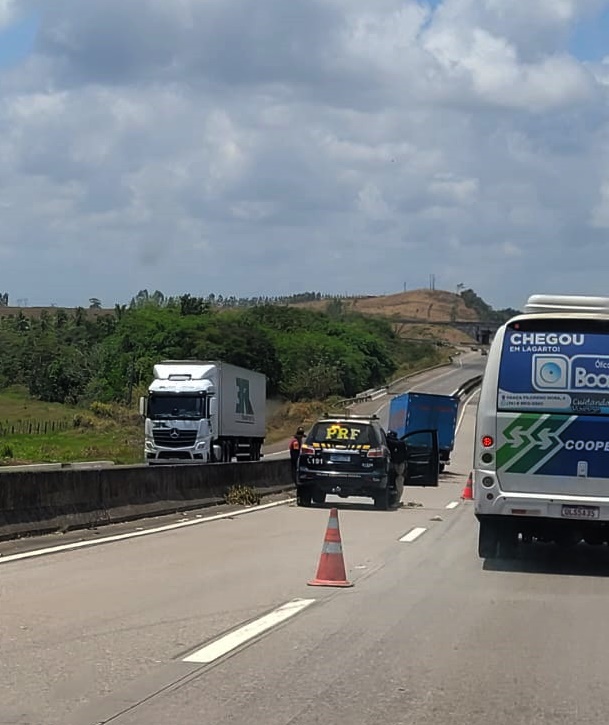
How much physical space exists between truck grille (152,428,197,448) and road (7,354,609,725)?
24.7 meters

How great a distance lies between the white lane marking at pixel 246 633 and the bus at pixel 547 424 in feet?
11.5

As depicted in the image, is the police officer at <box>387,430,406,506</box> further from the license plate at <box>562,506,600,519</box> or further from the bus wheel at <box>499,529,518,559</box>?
the license plate at <box>562,506,600,519</box>

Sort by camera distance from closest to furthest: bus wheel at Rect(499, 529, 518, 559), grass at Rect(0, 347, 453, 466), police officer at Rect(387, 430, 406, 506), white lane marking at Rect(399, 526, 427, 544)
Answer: bus wheel at Rect(499, 529, 518, 559) → white lane marking at Rect(399, 526, 427, 544) → police officer at Rect(387, 430, 406, 506) → grass at Rect(0, 347, 453, 466)

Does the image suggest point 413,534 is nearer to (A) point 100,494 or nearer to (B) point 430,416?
(A) point 100,494

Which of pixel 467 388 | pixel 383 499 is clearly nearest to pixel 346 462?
pixel 383 499

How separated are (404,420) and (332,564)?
34291 millimetres

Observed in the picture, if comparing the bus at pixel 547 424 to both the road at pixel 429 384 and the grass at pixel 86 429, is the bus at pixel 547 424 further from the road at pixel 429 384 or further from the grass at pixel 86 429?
the road at pixel 429 384

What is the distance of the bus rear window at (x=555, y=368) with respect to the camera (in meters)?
13.5

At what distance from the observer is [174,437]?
40.8 meters

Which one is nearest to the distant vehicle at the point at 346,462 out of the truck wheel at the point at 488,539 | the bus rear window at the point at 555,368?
the truck wheel at the point at 488,539

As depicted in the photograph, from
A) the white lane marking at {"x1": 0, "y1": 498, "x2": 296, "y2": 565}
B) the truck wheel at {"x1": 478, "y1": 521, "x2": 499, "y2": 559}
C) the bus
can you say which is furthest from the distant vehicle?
the bus

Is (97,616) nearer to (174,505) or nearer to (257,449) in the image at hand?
(174,505)

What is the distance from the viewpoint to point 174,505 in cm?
2153

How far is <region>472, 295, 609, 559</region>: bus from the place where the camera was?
1348 centimetres
